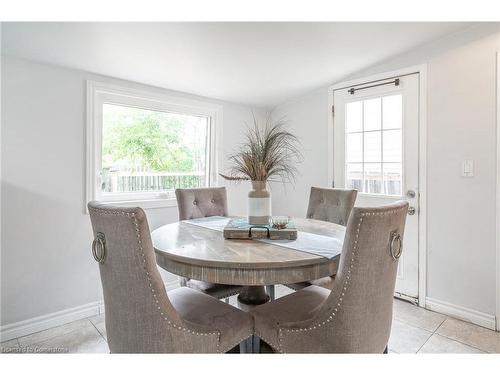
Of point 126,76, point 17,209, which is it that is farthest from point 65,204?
point 126,76

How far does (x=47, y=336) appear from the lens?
2.09 m

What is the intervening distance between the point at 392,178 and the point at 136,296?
94.6 inches

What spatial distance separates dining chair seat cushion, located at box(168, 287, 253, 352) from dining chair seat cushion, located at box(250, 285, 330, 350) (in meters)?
0.05

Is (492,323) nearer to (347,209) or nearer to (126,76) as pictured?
(347,209)

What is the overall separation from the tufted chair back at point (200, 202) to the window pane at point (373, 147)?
1433 mm

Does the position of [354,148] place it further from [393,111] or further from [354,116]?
[393,111]

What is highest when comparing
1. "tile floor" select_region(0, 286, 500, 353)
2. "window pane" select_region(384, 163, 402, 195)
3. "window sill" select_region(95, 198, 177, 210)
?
"window pane" select_region(384, 163, 402, 195)

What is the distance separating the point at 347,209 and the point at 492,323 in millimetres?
1315

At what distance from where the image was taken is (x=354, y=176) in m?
2.96

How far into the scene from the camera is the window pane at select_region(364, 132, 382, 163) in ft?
9.12

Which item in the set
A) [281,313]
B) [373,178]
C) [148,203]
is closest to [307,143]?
[373,178]

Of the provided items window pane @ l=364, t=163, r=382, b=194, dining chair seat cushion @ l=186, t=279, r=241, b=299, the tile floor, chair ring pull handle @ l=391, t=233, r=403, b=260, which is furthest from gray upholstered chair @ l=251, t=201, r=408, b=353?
window pane @ l=364, t=163, r=382, b=194

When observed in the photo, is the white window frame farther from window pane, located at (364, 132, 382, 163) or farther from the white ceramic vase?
window pane, located at (364, 132, 382, 163)

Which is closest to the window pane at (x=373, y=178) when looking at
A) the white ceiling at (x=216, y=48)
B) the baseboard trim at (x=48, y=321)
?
the white ceiling at (x=216, y=48)
